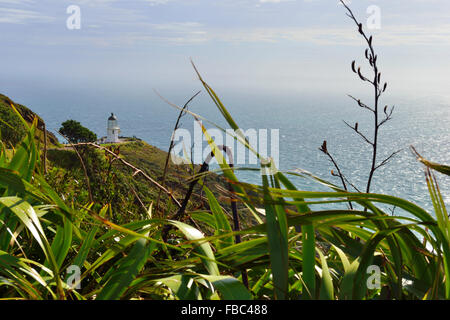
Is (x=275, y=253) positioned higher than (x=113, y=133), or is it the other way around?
(x=113, y=133)

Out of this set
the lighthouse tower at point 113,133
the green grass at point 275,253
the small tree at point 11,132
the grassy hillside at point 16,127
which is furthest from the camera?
the lighthouse tower at point 113,133

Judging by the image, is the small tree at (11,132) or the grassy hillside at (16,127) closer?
the grassy hillside at (16,127)

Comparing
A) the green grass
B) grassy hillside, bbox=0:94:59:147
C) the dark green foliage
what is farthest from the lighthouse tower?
the green grass

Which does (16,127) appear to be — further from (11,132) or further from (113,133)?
(113,133)

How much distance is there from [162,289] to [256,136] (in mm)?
467

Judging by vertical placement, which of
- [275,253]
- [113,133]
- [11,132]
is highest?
[113,133]

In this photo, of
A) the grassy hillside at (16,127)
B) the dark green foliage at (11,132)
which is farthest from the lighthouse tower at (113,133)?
the dark green foliage at (11,132)

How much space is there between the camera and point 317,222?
92 centimetres

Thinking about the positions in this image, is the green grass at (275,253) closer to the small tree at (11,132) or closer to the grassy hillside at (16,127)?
the grassy hillside at (16,127)

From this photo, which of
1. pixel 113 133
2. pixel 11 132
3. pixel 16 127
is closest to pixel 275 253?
pixel 11 132

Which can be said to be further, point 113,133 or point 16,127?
point 113,133

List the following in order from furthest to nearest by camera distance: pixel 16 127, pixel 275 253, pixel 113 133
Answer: pixel 113 133, pixel 16 127, pixel 275 253

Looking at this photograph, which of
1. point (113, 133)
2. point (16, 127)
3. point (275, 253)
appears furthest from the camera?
point (113, 133)
